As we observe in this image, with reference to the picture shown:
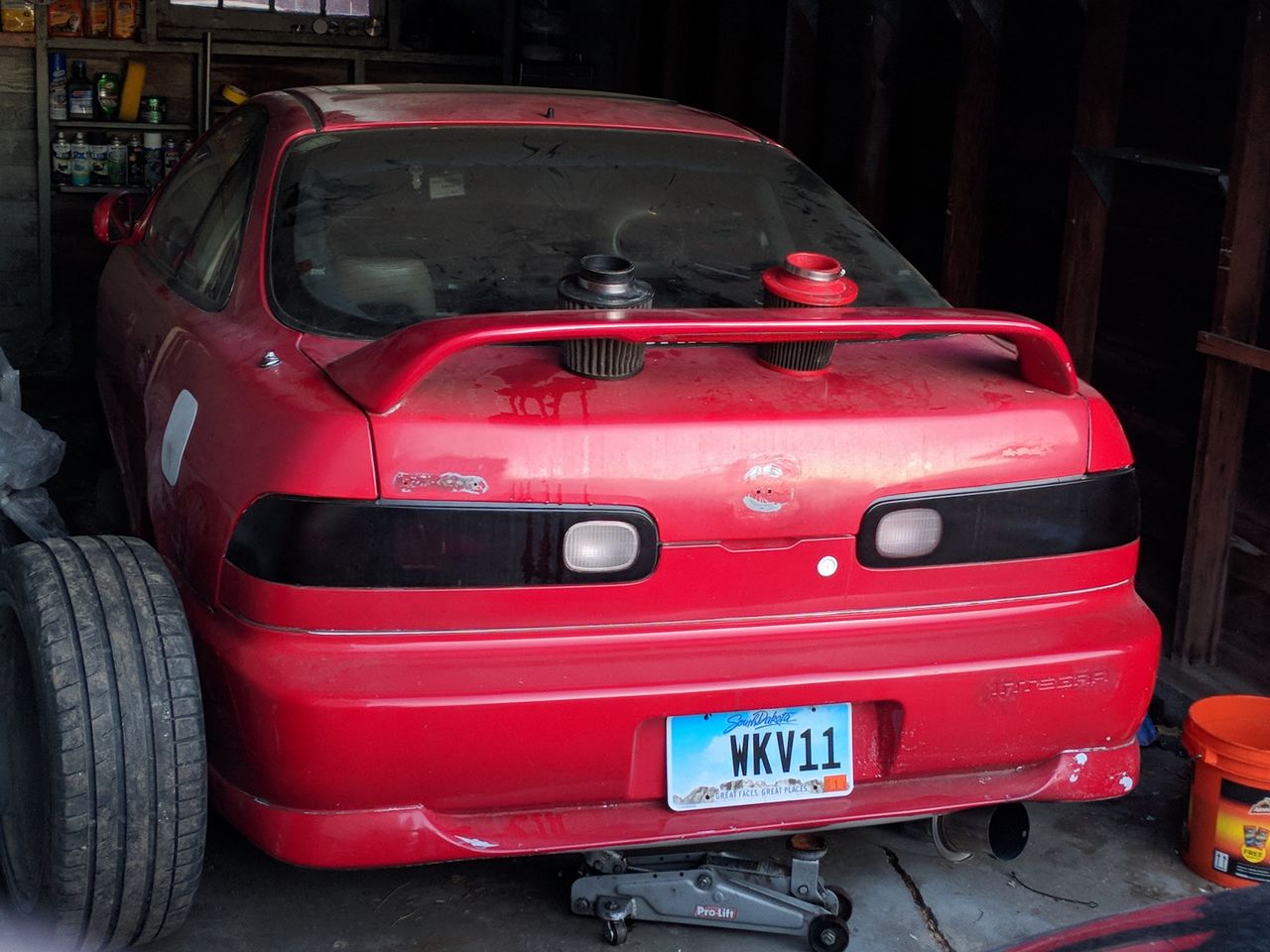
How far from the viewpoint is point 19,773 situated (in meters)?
2.83

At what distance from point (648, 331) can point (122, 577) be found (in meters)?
1.02

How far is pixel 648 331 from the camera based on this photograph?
7.66 ft

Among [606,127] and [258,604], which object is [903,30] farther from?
[258,604]

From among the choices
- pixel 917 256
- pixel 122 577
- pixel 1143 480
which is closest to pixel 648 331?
pixel 122 577

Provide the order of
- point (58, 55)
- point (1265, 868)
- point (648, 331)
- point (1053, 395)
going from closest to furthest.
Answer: point (648, 331) < point (1053, 395) < point (1265, 868) < point (58, 55)

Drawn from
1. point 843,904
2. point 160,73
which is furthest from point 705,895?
point 160,73

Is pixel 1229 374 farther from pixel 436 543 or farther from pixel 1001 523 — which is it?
pixel 436 543

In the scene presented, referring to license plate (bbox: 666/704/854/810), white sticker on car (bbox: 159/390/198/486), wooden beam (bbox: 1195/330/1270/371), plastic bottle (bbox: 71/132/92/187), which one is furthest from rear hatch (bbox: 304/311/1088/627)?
plastic bottle (bbox: 71/132/92/187)

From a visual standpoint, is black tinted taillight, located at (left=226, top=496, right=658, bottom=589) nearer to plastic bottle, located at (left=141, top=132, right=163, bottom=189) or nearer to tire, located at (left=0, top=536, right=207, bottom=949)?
tire, located at (left=0, top=536, right=207, bottom=949)

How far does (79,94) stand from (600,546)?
21.4 feet

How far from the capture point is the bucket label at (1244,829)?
3152mm

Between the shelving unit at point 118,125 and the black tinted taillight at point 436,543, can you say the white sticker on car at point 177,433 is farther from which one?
the shelving unit at point 118,125

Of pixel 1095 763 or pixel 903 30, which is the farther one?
pixel 903 30

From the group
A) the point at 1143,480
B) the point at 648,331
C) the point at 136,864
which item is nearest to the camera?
the point at 648,331
